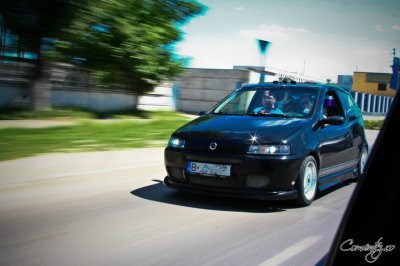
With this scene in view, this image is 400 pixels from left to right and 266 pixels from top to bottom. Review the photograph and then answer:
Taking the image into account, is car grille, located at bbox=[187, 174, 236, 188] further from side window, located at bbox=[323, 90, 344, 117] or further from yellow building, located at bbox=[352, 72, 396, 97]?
yellow building, located at bbox=[352, 72, 396, 97]

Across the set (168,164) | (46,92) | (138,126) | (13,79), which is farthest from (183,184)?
(13,79)

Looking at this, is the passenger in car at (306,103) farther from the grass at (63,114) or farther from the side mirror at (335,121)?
the grass at (63,114)

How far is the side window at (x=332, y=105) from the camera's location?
20.8 feet

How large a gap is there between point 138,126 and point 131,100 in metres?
6.41

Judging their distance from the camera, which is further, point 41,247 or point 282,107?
point 282,107

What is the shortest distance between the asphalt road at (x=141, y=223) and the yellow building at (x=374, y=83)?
281ft

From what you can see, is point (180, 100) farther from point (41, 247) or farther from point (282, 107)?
point (41, 247)

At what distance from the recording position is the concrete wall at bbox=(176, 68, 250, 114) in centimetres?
2922

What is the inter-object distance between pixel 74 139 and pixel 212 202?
625 cm

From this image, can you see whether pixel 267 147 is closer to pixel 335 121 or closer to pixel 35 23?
pixel 335 121

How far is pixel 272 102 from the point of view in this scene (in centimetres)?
621

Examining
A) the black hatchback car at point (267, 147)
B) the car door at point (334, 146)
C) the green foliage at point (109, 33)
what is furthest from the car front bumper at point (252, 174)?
the green foliage at point (109, 33)

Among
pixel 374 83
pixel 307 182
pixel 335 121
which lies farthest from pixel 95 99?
pixel 374 83

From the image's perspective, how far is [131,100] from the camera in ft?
71.5
